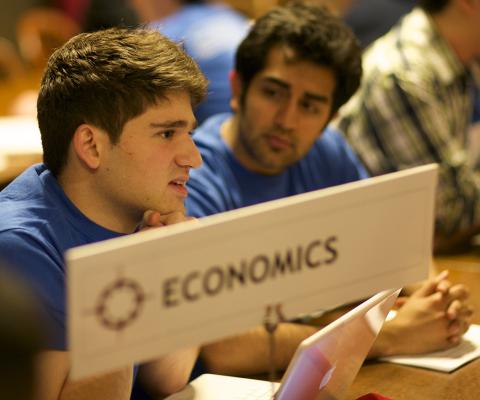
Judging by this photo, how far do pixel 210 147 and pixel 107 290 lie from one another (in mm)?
1242

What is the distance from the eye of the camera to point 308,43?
2.17m

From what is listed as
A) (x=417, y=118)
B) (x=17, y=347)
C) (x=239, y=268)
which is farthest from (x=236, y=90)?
(x=17, y=347)

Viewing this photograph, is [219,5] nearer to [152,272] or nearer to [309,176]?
[309,176]

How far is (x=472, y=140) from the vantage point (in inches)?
124

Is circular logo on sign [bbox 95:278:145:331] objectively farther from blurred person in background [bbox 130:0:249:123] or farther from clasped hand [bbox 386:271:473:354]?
blurred person in background [bbox 130:0:249:123]

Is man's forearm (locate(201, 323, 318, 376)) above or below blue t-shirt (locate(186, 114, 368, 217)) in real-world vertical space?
below

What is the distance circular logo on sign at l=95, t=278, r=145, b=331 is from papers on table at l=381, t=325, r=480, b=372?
0.88m

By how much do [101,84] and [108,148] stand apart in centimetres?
11

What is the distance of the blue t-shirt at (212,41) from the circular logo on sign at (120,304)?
1870mm

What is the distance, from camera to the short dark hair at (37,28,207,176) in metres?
1.51

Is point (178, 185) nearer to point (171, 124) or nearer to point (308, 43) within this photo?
point (171, 124)

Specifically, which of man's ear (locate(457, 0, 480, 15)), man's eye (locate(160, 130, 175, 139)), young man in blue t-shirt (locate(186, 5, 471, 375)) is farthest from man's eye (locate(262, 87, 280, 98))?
man's ear (locate(457, 0, 480, 15))

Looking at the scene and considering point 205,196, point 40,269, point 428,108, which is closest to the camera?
point 40,269

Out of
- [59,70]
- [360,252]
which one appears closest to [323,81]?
[59,70]
